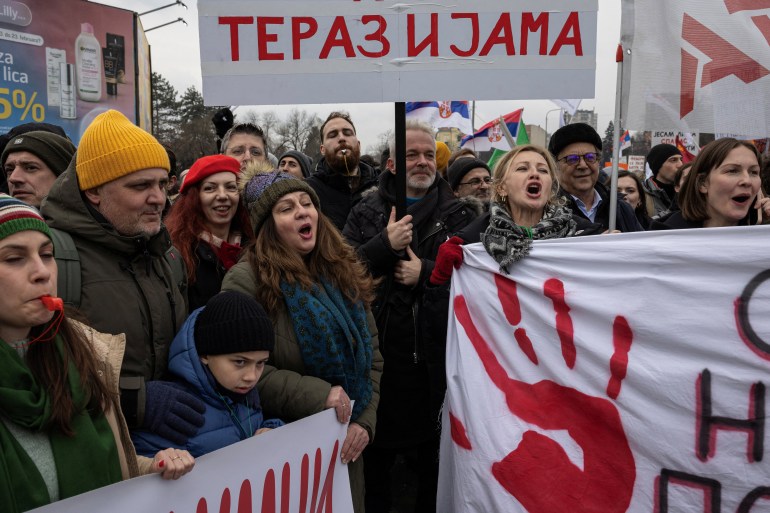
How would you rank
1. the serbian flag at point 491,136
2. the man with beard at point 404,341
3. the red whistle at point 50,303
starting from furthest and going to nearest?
1. the serbian flag at point 491,136
2. the man with beard at point 404,341
3. the red whistle at point 50,303

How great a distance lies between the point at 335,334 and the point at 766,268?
1.56 m

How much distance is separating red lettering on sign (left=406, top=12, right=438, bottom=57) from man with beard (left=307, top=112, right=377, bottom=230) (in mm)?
1831

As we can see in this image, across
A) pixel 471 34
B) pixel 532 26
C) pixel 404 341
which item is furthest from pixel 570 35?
pixel 404 341

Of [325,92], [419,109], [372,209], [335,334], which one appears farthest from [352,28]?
[419,109]

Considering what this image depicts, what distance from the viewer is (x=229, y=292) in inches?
86.7

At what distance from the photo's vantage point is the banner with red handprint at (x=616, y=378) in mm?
2078

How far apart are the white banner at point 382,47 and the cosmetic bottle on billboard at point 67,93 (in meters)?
12.9

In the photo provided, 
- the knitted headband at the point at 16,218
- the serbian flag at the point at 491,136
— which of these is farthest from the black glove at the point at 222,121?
the serbian flag at the point at 491,136

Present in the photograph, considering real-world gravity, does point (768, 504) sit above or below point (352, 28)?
below

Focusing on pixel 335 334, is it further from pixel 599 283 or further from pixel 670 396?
pixel 670 396

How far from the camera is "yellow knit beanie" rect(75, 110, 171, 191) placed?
2.08 m

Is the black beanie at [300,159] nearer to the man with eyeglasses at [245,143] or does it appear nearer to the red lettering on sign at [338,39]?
the man with eyeglasses at [245,143]

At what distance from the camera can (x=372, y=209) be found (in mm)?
3395

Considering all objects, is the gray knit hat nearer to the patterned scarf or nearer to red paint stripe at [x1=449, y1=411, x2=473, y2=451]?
the patterned scarf
